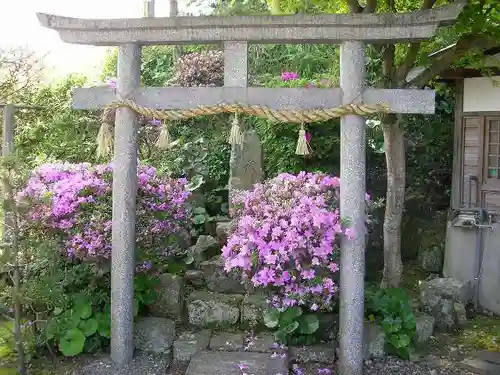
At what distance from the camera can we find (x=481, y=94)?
6.65 metres

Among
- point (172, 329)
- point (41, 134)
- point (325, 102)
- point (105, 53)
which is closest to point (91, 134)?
point (41, 134)

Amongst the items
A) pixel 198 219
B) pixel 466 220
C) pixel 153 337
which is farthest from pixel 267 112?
pixel 466 220

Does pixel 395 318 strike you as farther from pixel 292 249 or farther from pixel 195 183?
pixel 195 183

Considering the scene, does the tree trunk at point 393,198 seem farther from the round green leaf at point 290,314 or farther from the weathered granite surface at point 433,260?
the round green leaf at point 290,314

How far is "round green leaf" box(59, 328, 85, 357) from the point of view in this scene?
472 cm

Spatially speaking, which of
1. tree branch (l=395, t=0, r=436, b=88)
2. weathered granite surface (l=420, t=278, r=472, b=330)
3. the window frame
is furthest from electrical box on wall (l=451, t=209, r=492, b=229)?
tree branch (l=395, t=0, r=436, b=88)

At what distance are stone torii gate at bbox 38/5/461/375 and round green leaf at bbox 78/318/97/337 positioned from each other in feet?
0.89

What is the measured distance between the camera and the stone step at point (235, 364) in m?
4.44

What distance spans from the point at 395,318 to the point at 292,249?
4.16ft

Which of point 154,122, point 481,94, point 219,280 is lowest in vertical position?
point 219,280

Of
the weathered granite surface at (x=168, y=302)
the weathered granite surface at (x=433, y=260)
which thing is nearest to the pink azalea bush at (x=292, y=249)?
the weathered granite surface at (x=168, y=302)

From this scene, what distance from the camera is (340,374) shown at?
4484mm

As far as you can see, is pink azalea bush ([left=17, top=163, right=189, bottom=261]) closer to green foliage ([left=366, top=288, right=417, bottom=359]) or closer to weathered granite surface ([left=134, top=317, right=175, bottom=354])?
weathered granite surface ([left=134, top=317, right=175, bottom=354])

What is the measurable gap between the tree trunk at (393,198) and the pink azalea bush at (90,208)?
2.22 meters
